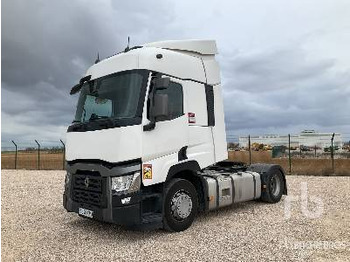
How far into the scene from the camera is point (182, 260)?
5.29m

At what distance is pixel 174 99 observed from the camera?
6.99 metres

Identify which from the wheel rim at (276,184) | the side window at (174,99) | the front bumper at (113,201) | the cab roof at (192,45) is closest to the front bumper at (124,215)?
the front bumper at (113,201)

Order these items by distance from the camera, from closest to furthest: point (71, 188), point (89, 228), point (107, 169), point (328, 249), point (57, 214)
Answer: point (328, 249), point (107, 169), point (71, 188), point (89, 228), point (57, 214)

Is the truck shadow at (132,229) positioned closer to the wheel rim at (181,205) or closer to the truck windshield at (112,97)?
the wheel rim at (181,205)

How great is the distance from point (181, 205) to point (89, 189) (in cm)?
174

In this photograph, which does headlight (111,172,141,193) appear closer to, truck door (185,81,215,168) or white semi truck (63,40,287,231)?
white semi truck (63,40,287,231)

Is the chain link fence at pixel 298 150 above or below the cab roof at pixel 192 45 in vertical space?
below

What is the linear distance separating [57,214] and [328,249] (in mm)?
6368

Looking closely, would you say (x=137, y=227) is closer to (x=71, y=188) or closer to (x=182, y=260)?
(x=182, y=260)

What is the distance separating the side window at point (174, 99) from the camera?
22.4 ft

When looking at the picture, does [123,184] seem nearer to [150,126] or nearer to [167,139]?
[150,126]

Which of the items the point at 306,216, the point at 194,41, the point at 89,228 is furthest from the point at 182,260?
the point at 194,41

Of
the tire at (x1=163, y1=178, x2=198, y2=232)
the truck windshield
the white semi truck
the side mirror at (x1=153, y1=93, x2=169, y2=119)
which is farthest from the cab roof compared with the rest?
the tire at (x1=163, y1=178, x2=198, y2=232)

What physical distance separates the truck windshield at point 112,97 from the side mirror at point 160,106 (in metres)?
0.27
